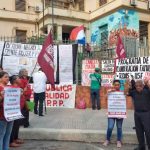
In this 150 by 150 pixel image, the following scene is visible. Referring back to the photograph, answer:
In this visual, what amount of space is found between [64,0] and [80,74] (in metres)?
23.4

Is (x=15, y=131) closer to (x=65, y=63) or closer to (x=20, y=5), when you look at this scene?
(x=65, y=63)

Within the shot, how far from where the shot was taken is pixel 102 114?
39.0ft

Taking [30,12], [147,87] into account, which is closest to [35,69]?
[147,87]

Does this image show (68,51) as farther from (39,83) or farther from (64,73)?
(39,83)

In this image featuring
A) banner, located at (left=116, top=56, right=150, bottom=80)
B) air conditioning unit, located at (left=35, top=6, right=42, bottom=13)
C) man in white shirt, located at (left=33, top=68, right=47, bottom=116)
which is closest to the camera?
banner, located at (left=116, top=56, right=150, bottom=80)

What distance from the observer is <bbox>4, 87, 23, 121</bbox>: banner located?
6277 millimetres

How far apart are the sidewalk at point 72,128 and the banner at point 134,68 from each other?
1.31m

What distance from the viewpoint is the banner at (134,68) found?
37.0 ft

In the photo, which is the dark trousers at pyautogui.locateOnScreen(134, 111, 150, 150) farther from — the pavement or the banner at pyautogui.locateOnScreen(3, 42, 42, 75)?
the banner at pyautogui.locateOnScreen(3, 42, 42, 75)

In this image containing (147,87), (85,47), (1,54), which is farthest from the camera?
(85,47)

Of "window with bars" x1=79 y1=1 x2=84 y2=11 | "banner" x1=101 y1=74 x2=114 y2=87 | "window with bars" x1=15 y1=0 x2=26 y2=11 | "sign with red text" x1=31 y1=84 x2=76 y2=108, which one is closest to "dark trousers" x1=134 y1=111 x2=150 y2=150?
"sign with red text" x1=31 y1=84 x2=76 y2=108

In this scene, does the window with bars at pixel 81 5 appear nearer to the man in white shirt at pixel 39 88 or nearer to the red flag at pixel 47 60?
the man in white shirt at pixel 39 88

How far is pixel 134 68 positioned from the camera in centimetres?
1155

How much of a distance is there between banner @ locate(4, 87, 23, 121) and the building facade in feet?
72.6
